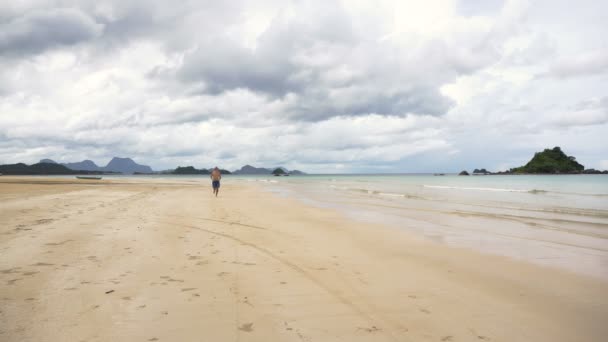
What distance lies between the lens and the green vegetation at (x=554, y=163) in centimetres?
14912

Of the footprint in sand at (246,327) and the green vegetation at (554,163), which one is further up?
the green vegetation at (554,163)

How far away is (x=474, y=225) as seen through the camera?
14.6 m

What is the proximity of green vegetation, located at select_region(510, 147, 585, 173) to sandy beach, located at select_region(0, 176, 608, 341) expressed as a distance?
581ft

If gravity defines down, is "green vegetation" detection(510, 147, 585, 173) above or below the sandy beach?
above

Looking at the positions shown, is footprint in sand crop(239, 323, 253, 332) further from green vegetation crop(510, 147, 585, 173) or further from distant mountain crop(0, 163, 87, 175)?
distant mountain crop(0, 163, 87, 175)

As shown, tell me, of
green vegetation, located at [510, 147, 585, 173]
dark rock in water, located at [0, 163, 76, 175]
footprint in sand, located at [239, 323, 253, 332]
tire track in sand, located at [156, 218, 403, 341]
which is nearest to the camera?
footprint in sand, located at [239, 323, 253, 332]

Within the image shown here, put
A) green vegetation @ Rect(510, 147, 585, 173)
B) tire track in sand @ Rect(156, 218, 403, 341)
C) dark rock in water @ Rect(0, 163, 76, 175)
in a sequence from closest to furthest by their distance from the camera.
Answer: tire track in sand @ Rect(156, 218, 403, 341) < green vegetation @ Rect(510, 147, 585, 173) < dark rock in water @ Rect(0, 163, 76, 175)

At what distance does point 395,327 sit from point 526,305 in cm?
257

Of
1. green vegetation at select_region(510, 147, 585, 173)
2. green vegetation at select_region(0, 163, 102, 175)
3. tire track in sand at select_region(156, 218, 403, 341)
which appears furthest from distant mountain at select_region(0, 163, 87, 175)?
green vegetation at select_region(510, 147, 585, 173)

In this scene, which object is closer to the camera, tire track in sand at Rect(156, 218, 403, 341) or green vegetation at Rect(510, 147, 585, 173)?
tire track in sand at Rect(156, 218, 403, 341)

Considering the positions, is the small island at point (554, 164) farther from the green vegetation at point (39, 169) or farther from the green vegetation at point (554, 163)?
the green vegetation at point (39, 169)

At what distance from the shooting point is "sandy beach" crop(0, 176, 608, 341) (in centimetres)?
421

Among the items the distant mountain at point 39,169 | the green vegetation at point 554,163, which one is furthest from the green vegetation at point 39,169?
the green vegetation at point 554,163

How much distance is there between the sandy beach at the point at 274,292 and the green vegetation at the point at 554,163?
177 meters
